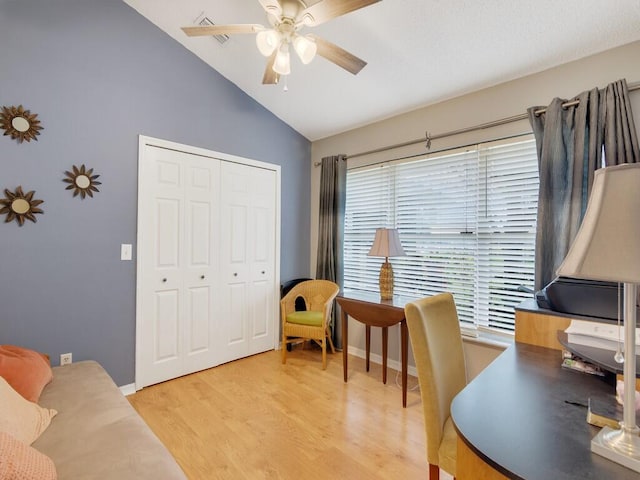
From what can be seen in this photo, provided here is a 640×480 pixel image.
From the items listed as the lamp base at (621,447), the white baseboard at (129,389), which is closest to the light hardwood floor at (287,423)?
the white baseboard at (129,389)

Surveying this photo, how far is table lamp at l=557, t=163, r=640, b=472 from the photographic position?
0.62 meters

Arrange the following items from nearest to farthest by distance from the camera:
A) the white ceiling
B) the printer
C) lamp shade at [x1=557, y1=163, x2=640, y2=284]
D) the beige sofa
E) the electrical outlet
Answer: lamp shade at [x1=557, y1=163, x2=640, y2=284] < the beige sofa < the printer < the white ceiling < the electrical outlet

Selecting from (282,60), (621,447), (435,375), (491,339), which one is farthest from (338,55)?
(491,339)

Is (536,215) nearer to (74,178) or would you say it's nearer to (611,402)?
(611,402)

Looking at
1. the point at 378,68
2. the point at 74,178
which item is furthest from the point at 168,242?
the point at 378,68

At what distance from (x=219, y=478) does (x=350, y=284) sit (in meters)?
2.24

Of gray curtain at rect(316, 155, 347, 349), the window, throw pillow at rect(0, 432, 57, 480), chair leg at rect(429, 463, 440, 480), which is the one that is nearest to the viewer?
throw pillow at rect(0, 432, 57, 480)

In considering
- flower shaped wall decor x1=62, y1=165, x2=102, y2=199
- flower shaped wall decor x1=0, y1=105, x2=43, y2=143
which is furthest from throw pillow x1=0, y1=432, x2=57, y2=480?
flower shaped wall decor x1=0, y1=105, x2=43, y2=143

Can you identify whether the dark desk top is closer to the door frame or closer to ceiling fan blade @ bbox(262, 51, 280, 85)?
ceiling fan blade @ bbox(262, 51, 280, 85)

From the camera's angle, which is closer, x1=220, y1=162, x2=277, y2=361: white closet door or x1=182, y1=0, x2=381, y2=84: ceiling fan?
x1=182, y1=0, x2=381, y2=84: ceiling fan

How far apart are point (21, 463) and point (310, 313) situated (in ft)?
8.06

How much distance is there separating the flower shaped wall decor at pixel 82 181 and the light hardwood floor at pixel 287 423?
163cm

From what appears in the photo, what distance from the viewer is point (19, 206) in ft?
6.82

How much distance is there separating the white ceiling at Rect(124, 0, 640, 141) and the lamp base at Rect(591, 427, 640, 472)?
83.9 inches
